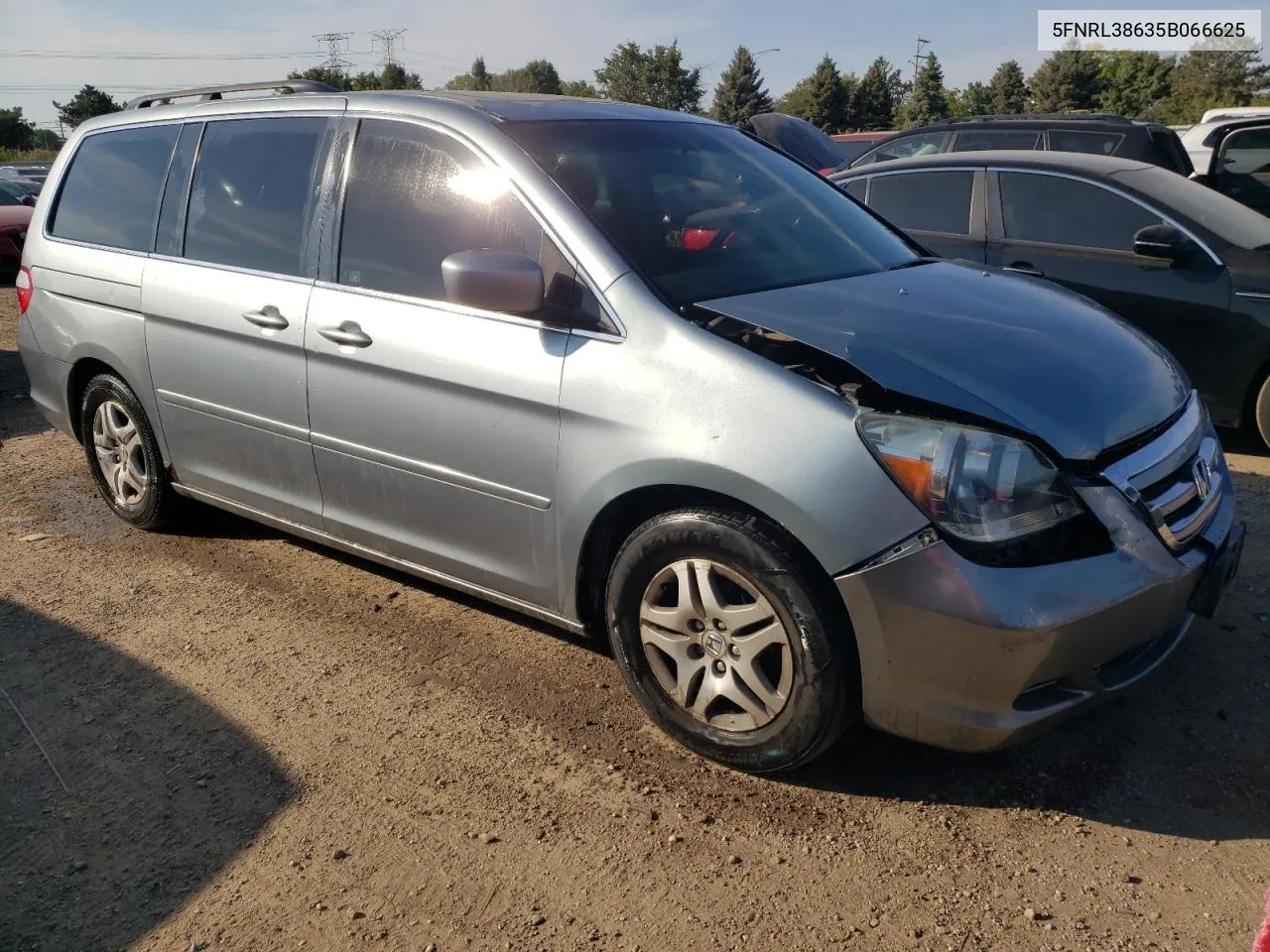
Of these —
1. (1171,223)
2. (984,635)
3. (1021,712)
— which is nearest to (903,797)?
(1021,712)

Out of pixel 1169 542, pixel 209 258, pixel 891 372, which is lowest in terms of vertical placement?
pixel 1169 542

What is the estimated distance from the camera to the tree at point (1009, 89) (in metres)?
71.0

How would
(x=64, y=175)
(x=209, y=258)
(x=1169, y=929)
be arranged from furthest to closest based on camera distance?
(x=64, y=175), (x=209, y=258), (x=1169, y=929)

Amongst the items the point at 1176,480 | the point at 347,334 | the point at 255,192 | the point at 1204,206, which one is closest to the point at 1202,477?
the point at 1176,480

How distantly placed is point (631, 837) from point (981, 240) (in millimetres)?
4679

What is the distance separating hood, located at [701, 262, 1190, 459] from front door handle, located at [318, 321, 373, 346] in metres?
1.20

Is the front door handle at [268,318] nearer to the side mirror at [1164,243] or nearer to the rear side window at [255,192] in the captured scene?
the rear side window at [255,192]

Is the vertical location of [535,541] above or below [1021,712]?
above

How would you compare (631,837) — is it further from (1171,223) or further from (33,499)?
(1171,223)

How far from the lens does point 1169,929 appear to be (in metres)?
→ 2.28

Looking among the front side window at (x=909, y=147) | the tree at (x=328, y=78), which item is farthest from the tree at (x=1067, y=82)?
the front side window at (x=909, y=147)

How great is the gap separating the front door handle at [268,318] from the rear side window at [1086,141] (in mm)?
7271

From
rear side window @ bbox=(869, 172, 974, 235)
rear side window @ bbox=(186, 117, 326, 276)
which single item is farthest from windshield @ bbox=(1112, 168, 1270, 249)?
rear side window @ bbox=(186, 117, 326, 276)

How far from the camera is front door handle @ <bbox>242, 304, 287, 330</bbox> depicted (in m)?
3.67
